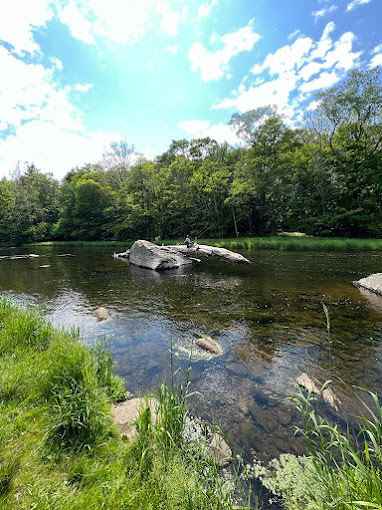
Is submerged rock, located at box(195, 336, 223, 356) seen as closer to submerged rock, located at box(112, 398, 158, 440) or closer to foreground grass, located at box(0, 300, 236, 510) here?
submerged rock, located at box(112, 398, 158, 440)

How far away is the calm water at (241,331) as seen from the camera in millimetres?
4746

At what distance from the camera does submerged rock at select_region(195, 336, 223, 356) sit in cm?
688

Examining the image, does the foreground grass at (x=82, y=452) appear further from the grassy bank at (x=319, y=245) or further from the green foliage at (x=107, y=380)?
the grassy bank at (x=319, y=245)

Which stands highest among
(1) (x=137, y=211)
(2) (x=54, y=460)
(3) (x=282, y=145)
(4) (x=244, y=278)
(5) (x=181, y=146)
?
(5) (x=181, y=146)

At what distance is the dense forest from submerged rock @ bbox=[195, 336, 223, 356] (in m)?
31.8

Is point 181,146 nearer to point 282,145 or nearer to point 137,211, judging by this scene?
point 137,211

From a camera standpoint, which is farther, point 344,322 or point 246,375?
point 344,322

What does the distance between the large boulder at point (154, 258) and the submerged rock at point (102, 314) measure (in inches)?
382

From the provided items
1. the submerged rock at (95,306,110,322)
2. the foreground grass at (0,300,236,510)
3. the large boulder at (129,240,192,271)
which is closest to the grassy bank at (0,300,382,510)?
the foreground grass at (0,300,236,510)

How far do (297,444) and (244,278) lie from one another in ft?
40.2

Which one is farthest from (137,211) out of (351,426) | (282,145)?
(351,426)

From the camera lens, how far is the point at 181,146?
5216 cm

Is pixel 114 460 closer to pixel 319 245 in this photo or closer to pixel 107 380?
pixel 107 380

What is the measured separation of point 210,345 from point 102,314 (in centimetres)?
467
